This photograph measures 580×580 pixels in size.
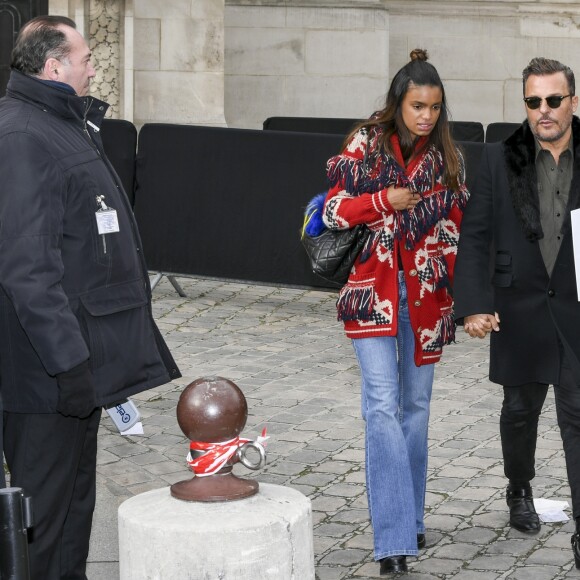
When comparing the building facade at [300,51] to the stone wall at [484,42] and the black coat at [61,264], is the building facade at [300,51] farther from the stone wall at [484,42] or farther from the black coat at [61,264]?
the black coat at [61,264]

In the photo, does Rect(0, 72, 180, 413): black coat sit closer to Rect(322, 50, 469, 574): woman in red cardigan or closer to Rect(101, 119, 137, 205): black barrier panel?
Rect(322, 50, 469, 574): woman in red cardigan

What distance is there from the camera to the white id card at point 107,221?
184 inches

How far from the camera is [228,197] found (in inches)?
450

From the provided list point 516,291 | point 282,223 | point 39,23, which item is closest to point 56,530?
point 39,23

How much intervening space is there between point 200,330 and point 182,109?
598 cm

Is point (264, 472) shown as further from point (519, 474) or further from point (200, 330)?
point (200, 330)

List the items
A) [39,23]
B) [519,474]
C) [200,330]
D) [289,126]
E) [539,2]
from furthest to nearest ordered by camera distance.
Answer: [539,2], [289,126], [200,330], [519,474], [39,23]

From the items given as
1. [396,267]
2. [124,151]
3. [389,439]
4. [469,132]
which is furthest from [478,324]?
[469,132]

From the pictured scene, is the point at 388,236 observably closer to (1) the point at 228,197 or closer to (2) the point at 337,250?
(2) the point at 337,250

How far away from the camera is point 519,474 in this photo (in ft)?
20.3

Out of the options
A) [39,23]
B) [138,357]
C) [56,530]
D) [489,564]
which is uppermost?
[39,23]

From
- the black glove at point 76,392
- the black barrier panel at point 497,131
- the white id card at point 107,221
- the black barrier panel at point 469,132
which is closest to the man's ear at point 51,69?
the white id card at point 107,221

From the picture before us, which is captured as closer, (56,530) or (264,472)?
(56,530)

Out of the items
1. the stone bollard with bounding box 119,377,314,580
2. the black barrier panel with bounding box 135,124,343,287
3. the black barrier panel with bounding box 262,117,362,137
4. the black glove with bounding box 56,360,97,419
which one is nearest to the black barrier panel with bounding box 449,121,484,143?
the black barrier panel with bounding box 262,117,362,137
